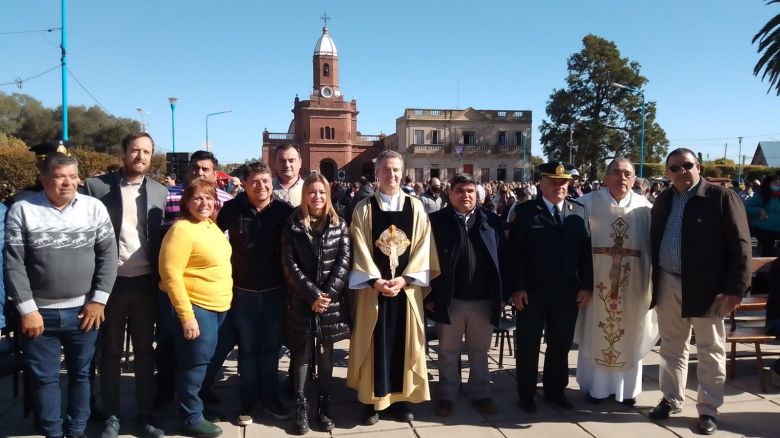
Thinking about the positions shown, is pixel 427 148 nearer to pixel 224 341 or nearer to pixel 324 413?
pixel 224 341

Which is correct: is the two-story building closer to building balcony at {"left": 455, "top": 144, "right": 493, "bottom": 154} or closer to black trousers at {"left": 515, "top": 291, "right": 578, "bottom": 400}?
building balcony at {"left": 455, "top": 144, "right": 493, "bottom": 154}

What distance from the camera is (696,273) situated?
3818 mm

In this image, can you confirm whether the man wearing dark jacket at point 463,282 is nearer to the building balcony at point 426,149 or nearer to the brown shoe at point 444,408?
the brown shoe at point 444,408

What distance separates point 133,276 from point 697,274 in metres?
4.00

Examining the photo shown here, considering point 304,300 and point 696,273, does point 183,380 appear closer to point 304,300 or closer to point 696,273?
point 304,300

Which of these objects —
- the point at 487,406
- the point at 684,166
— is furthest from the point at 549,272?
the point at 684,166

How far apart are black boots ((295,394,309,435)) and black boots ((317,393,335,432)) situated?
0.34ft

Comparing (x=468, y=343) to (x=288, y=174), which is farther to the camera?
(x=288, y=174)

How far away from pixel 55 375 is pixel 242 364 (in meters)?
1.19

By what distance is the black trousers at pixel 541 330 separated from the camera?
4164 mm

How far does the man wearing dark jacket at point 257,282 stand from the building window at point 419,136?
46963 mm

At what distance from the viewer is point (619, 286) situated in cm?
429

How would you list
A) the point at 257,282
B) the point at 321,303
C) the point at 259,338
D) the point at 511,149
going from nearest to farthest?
the point at 321,303
the point at 257,282
the point at 259,338
the point at 511,149

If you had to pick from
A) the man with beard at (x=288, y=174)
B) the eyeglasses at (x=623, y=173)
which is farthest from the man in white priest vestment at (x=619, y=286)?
the man with beard at (x=288, y=174)
